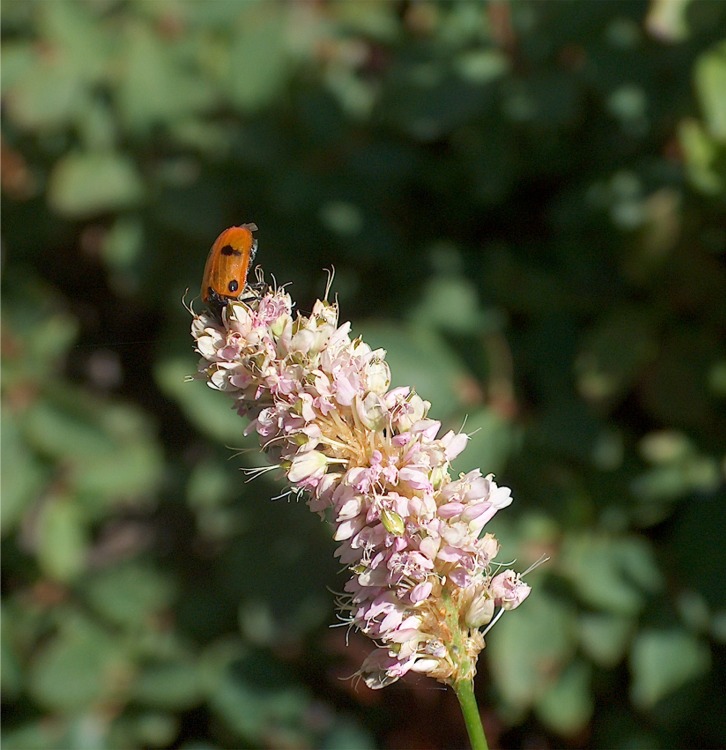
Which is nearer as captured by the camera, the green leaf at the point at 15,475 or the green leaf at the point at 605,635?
the green leaf at the point at 605,635

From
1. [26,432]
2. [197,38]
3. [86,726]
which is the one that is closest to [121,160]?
[197,38]

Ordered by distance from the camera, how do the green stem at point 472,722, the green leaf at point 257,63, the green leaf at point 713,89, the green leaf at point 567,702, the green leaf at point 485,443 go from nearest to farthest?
the green stem at point 472,722
the green leaf at point 713,89
the green leaf at point 485,443
the green leaf at point 567,702
the green leaf at point 257,63

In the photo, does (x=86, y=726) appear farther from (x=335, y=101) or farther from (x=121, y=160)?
(x=335, y=101)

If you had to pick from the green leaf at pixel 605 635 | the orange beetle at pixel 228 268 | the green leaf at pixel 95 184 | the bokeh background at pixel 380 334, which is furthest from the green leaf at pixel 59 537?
the orange beetle at pixel 228 268

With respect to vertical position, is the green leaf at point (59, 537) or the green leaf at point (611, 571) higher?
the green leaf at point (59, 537)

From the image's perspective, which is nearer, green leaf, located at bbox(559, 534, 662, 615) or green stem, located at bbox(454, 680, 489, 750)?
green stem, located at bbox(454, 680, 489, 750)

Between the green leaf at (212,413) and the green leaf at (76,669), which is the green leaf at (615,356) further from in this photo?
the green leaf at (76,669)

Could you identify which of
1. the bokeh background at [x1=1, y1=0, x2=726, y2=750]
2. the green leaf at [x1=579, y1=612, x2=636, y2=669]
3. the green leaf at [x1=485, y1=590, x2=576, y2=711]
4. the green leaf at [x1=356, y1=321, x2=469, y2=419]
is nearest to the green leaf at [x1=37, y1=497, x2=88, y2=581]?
the bokeh background at [x1=1, y1=0, x2=726, y2=750]

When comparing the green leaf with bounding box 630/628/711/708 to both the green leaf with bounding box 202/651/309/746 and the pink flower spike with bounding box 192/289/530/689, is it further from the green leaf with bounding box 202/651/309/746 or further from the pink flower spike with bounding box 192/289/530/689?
the pink flower spike with bounding box 192/289/530/689
